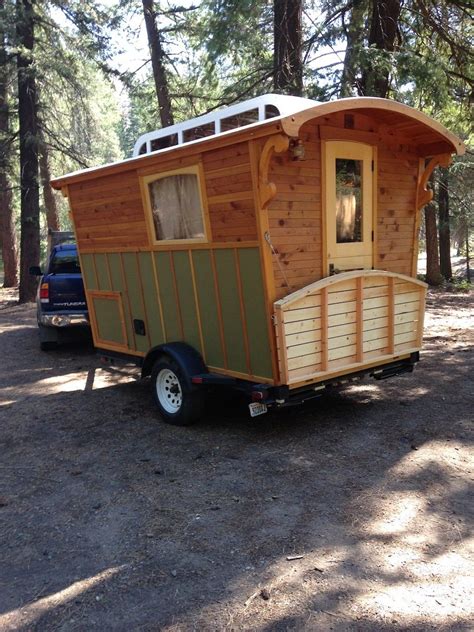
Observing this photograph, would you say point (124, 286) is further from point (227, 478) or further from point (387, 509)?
point (387, 509)

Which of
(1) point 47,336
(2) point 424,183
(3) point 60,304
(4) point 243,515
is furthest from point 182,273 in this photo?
(1) point 47,336

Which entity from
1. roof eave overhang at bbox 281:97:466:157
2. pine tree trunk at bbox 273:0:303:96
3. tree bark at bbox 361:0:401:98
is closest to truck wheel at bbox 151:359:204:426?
roof eave overhang at bbox 281:97:466:157

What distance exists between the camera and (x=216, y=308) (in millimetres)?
5531

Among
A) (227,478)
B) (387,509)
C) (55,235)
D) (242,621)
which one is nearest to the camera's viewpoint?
(242,621)

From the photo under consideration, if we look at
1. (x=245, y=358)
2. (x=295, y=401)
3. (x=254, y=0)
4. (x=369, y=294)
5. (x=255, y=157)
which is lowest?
(x=295, y=401)

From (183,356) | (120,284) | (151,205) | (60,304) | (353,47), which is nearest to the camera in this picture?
(183,356)

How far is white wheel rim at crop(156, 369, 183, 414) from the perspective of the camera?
19.7 ft

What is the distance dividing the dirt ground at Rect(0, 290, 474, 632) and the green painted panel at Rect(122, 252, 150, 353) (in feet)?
2.66

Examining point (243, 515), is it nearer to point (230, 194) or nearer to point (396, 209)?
point (230, 194)

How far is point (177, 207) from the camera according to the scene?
227 inches

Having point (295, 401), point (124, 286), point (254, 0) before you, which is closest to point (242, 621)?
point (295, 401)

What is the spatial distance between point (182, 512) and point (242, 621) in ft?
4.25

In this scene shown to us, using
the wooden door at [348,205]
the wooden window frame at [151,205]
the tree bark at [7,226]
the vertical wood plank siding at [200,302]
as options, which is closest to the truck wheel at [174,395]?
the vertical wood plank siding at [200,302]

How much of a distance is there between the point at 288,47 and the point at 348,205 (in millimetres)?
6760
